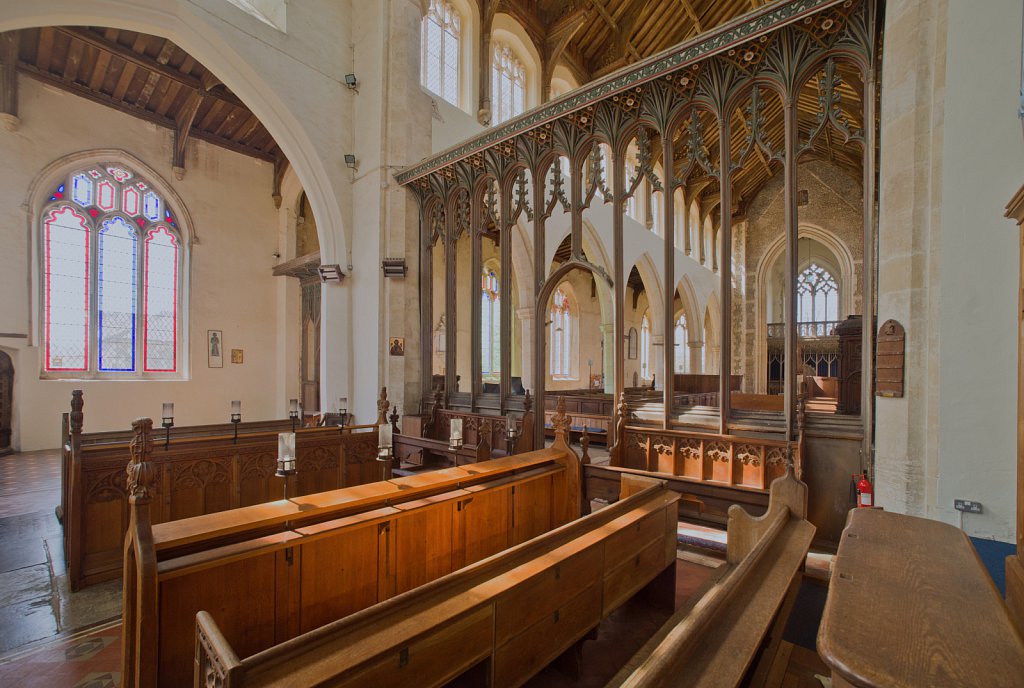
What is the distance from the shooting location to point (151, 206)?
9914mm

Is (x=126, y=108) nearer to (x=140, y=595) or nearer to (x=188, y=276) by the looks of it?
(x=188, y=276)

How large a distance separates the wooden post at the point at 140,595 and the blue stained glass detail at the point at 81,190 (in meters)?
10.0

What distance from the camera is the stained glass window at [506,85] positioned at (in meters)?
9.98

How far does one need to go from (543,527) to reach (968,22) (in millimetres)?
4171

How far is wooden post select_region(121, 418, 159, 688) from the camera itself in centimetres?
174

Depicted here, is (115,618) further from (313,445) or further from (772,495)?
(772,495)

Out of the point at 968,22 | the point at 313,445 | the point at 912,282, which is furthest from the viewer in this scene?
the point at 313,445

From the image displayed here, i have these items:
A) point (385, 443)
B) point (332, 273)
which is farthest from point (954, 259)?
point (332, 273)

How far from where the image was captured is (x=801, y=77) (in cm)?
430

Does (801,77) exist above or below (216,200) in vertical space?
below

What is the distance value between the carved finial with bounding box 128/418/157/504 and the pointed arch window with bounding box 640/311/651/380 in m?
17.3

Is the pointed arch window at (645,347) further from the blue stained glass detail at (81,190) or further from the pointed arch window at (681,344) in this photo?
the blue stained glass detail at (81,190)

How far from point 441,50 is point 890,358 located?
863 centimetres

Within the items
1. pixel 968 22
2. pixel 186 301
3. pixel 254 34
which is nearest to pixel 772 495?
pixel 968 22
